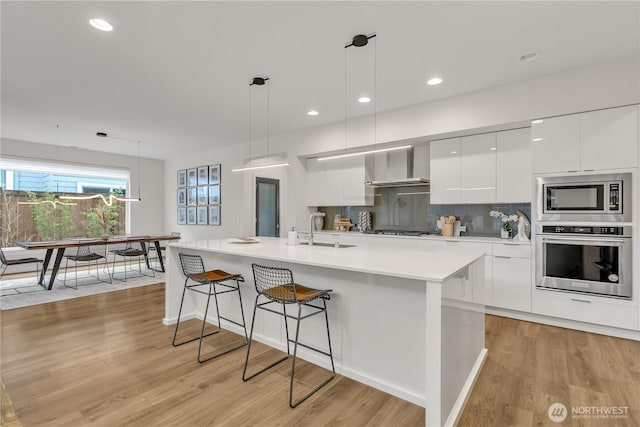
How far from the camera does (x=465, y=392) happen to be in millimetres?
2041

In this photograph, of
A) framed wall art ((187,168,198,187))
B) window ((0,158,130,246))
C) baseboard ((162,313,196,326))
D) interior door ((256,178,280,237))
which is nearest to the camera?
baseboard ((162,313,196,326))

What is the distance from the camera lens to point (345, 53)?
2.87 meters

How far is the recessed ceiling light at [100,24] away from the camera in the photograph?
7.74 ft

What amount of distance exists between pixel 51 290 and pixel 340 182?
4765mm

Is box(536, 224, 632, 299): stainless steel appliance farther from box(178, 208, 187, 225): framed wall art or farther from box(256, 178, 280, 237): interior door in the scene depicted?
box(178, 208, 187, 225): framed wall art

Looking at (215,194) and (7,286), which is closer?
(7,286)

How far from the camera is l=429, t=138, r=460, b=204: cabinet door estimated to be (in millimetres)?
4121

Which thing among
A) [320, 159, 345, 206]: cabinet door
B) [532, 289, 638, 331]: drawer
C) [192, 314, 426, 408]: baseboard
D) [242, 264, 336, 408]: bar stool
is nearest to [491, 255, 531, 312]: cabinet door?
[532, 289, 638, 331]: drawer

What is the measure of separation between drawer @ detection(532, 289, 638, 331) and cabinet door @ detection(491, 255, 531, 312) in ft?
0.33

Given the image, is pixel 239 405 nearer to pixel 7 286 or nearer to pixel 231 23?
pixel 231 23

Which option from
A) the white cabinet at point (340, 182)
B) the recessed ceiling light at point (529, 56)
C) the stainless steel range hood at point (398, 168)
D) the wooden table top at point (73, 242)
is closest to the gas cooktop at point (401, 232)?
the white cabinet at point (340, 182)

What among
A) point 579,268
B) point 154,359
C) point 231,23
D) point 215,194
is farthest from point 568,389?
point 215,194

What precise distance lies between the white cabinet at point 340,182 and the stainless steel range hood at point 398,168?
0.17 meters

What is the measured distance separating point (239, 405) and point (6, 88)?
4282 mm
